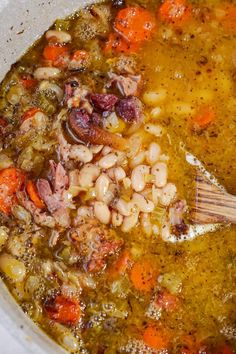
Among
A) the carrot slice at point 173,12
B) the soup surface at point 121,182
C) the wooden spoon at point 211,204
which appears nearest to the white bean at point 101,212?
the soup surface at point 121,182

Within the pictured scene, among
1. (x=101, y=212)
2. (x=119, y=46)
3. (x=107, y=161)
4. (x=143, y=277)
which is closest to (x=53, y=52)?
(x=119, y=46)

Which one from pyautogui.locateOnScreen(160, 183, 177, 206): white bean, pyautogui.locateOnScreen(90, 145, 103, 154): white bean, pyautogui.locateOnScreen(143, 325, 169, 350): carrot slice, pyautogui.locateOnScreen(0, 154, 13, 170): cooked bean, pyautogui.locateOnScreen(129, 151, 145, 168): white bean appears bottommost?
pyautogui.locateOnScreen(143, 325, 169, 350): carrot slice

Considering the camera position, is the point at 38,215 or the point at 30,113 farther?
the point at 30,113

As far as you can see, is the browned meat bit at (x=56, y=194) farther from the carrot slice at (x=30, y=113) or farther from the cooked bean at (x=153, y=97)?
the cooked bean at (x=153, y=97)

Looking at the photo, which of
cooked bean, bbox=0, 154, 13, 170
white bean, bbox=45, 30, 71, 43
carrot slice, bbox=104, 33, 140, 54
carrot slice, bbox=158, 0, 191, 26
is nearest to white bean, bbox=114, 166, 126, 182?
cooked bean, bbox=0, 154, 13, 170

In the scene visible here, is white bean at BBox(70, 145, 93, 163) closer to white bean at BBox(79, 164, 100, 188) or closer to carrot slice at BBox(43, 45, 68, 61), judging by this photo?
white bean at BBox(79, 164, 100, 188)

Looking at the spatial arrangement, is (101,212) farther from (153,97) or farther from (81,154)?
(153,97)

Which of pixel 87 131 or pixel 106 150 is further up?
pixel 87 131
